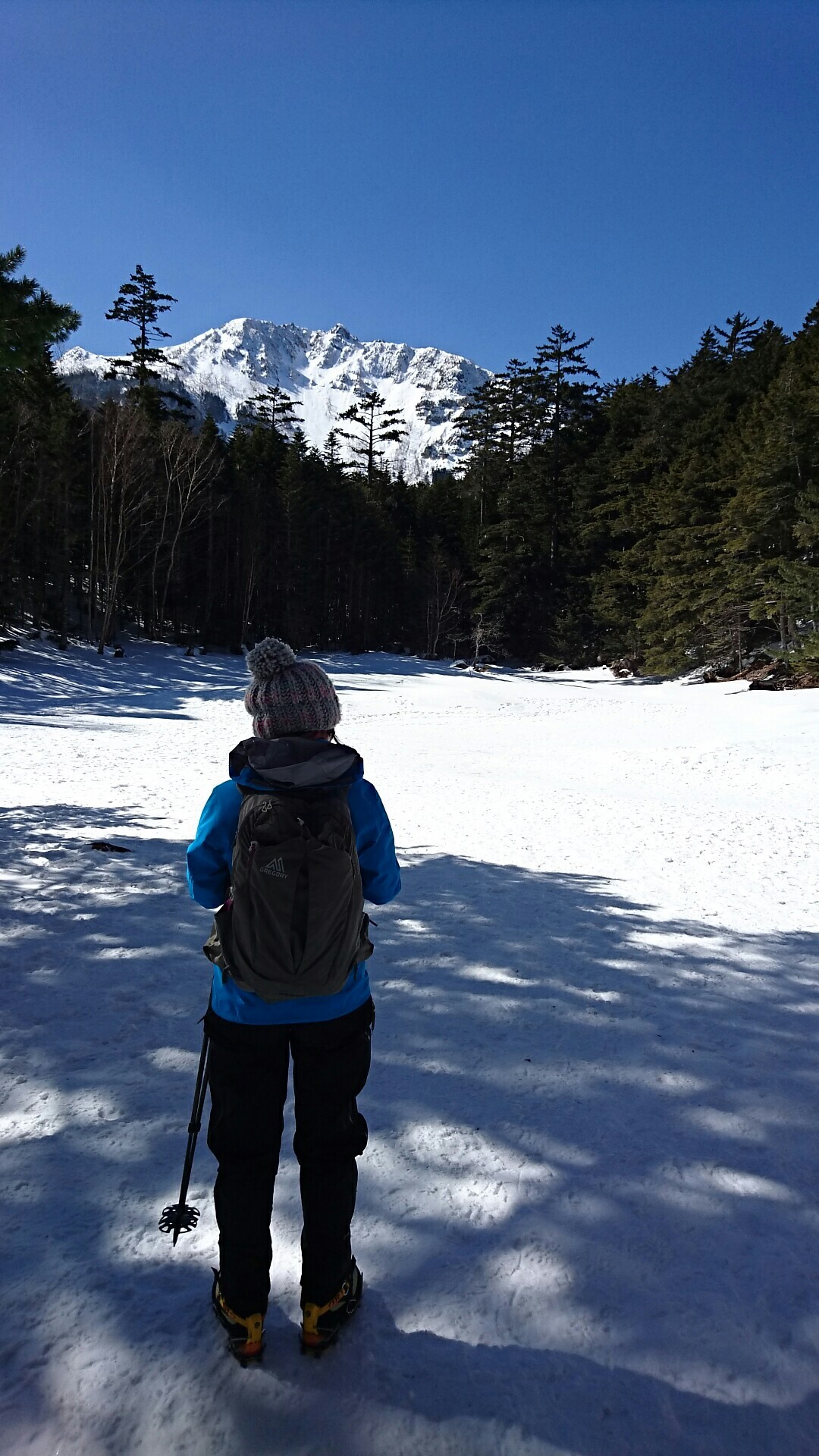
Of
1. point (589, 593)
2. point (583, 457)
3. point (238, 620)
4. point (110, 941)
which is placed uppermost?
point (583, 457)

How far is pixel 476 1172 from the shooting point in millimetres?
Result: 2455

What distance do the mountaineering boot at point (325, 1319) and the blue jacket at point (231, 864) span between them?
689mm

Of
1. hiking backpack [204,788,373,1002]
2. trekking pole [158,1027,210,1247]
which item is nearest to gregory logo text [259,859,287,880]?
hiking backpack [204,788,373,1002]

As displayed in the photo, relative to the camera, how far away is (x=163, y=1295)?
75.5 inches

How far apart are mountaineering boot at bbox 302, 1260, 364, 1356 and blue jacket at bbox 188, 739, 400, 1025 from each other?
2.26 ft

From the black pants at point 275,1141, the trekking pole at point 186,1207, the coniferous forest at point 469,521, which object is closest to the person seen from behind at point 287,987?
the black pants at point 275,1141

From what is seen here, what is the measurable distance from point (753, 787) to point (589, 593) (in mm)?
31993

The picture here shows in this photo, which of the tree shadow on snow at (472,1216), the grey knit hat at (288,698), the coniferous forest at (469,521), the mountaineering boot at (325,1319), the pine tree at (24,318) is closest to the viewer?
the tree shadow on snow at (472,1216)

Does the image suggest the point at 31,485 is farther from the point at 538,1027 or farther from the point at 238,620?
the point at 538,1027

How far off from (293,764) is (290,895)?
30 centimetres

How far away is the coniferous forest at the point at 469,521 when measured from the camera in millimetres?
26109

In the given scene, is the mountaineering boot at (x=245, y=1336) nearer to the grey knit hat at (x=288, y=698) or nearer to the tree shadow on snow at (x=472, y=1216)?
the tree shadow on snow at (x=472, y=1216)

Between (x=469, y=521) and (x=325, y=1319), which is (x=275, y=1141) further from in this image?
(x=469, y=521)

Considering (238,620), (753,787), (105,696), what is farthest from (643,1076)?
(238,620)
